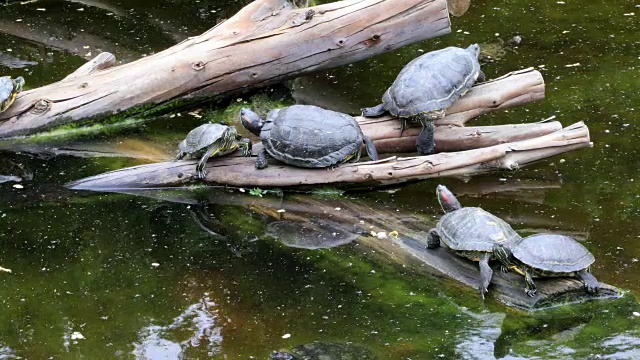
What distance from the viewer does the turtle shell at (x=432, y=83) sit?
674cm

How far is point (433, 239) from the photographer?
→ 5816 millimetres

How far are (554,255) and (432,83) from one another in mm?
2065

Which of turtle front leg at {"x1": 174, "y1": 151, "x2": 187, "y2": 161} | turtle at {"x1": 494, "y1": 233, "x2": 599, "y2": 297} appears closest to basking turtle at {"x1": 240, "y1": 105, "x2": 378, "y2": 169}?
turtle front leg at {"x1": 174, "y1": 151, "x2": 187, "y2": 161}

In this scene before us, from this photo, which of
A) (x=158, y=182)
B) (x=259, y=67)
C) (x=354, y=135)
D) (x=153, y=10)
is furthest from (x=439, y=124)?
(x=153, y=10)

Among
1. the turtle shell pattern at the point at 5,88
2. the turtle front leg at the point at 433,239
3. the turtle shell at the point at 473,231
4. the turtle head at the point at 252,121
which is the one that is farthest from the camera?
the turtle shell pattern at the point at 5,88

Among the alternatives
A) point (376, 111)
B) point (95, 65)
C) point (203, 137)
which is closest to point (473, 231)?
point (376, 111)

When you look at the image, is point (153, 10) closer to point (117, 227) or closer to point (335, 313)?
point (117, 227)

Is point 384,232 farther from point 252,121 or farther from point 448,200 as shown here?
point 252,121

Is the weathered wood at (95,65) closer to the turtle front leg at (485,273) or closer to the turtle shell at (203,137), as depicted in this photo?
the turtle shell at (203,137)

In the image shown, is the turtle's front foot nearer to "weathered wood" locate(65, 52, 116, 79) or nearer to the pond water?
the pond water

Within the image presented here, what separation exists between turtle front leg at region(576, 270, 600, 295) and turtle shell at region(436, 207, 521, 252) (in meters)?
0.44

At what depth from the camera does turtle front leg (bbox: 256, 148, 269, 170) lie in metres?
6.76

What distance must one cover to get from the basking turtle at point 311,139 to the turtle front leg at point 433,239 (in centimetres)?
109

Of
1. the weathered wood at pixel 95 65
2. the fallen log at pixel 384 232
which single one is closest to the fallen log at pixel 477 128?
the fallen log at pixel 384 232
